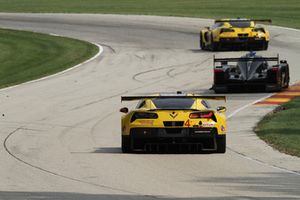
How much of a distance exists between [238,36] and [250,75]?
13104 millimetres

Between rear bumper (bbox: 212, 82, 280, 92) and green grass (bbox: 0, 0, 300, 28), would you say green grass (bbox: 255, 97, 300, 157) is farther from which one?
green grass (bbox: 0, 0, 300, 28)

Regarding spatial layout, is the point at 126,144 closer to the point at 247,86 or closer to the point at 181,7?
the point at 247,86

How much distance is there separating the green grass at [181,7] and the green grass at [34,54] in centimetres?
1424

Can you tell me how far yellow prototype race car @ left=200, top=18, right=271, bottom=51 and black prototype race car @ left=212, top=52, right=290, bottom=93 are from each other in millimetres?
12889

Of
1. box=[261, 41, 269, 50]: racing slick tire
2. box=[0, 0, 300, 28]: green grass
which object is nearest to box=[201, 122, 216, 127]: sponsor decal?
box=[261, 41, 269, 50]: racing slick tire

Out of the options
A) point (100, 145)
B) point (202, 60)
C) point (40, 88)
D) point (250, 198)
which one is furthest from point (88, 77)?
point (250, 198)

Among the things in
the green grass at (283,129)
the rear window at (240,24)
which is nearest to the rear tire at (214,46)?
the rear window at (240,24)

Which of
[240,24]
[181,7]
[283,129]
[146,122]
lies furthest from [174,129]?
[181,7]

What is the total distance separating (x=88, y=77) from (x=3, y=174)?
22.1m

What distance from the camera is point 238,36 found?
152ft

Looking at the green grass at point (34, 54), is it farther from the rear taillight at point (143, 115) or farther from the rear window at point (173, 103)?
the rear taillight at point (143, 115)

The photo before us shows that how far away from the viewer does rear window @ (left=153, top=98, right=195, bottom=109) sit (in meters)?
20.1

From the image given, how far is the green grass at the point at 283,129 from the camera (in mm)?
20688

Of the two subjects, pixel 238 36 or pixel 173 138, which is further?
pixel 238 36
